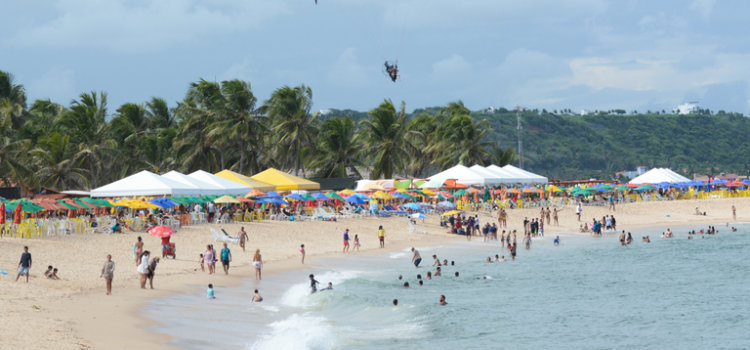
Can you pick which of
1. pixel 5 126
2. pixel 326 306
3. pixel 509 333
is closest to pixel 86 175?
pixel 5 126

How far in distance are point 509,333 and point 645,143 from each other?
494 ft

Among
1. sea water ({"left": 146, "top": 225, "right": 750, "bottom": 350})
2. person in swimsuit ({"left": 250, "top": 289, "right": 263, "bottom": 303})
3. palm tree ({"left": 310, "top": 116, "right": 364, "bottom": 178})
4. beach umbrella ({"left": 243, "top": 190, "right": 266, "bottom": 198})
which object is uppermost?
palm tree ({"left": 310, "top": 116, "right": 364, "bottom": 178})

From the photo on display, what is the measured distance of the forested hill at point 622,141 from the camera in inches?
5423

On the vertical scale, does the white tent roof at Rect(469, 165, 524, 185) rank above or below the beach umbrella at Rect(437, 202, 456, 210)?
above

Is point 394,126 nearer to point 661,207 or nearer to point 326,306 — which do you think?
point 661,207

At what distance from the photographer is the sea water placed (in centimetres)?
1355

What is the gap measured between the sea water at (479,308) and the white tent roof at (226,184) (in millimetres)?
8458

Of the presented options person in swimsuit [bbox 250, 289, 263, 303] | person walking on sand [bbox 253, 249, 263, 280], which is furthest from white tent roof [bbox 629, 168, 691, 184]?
person in swimsuit [bbox 250, 289, 263, 303]

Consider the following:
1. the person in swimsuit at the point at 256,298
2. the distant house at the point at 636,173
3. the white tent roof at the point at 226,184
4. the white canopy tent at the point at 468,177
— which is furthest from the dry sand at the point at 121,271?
the distant house at the point at 636,173

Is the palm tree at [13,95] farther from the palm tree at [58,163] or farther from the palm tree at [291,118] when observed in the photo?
the palm tree at [291,118]

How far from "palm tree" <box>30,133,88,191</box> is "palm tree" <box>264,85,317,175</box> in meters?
12.6

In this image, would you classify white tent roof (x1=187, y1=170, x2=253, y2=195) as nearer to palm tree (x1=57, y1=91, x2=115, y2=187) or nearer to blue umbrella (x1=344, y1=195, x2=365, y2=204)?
blue umbrella (x1=344, y1=195, x2=365, y2=204)

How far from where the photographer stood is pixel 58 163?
1518 inches

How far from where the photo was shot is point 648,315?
17062mm
